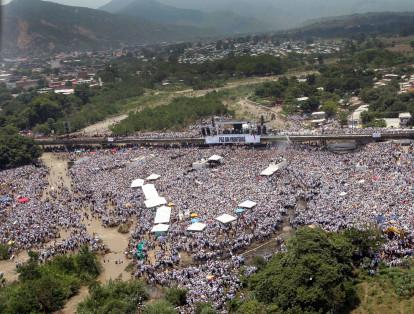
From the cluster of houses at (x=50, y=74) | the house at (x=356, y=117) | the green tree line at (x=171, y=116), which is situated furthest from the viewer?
the cluster of houses at (x=50, y=74)

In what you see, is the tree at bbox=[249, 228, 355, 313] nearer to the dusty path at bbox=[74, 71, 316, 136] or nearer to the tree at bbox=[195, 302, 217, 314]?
the tree at bbox=[195, 302, 217, 314]

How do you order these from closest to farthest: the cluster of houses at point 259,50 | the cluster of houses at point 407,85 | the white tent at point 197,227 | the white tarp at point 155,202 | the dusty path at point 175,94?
the white tent at point 197,227 → the white tarp at point 155,202 → the cluster of houses at point 407,85 → the dusty path at point 175,94 → the cluster of houses at point 259,50

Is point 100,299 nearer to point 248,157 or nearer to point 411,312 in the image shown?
point 411,312

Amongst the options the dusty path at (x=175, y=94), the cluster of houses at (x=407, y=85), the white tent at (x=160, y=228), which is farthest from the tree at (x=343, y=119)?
the dusty path at (x=175, y=94)

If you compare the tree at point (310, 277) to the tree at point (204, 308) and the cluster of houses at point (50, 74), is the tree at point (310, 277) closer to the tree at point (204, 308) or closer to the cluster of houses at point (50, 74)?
the tree at point (204, 308)

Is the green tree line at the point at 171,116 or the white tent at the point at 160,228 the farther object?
the green tree line at the point at 171,116

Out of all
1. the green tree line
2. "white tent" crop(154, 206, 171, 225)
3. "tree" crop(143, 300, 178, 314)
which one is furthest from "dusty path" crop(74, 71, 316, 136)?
"tree" crop(143, 300, 178, 314)

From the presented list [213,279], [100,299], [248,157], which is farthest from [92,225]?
[248,157]

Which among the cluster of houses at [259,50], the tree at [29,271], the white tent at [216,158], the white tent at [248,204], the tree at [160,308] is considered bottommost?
the tree at [29,271]
